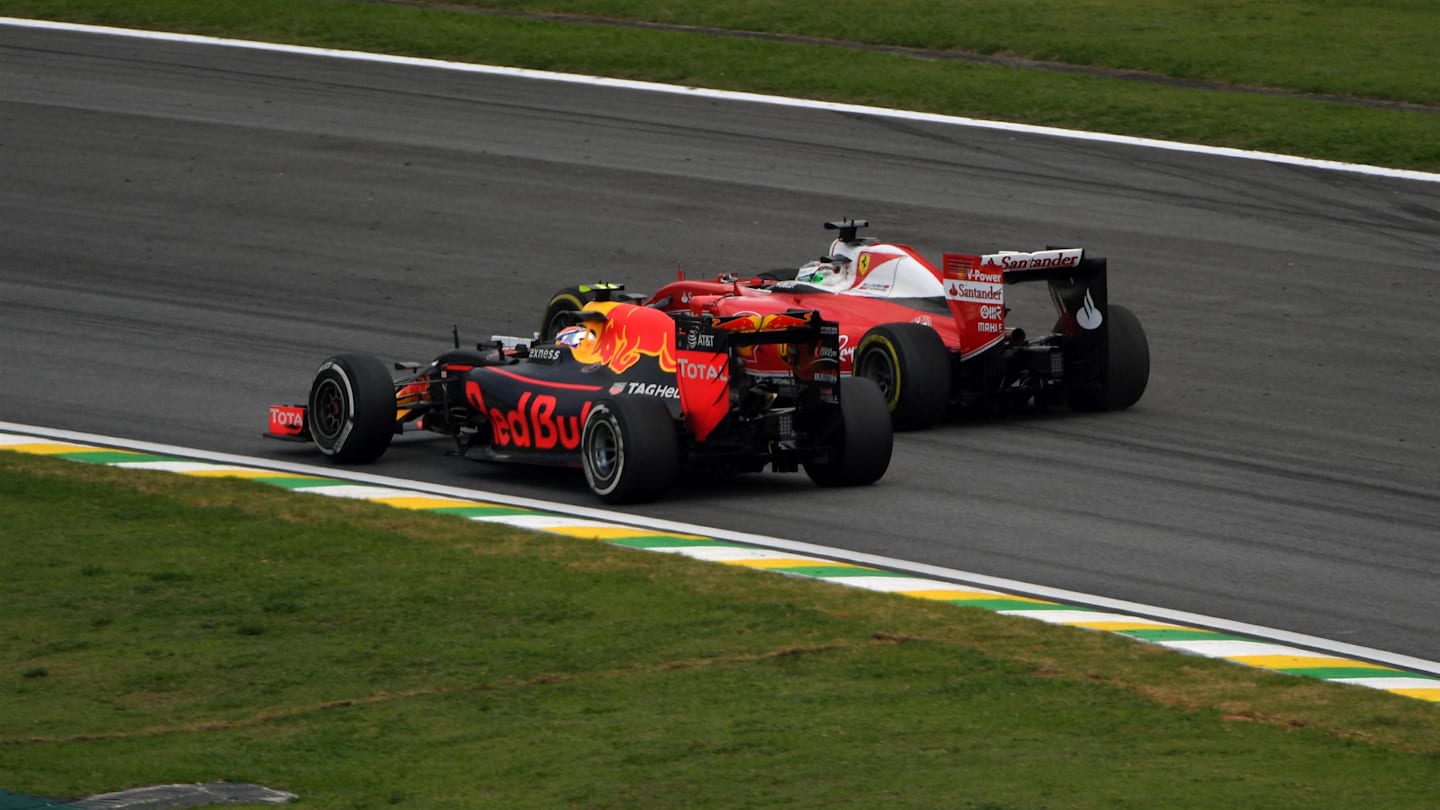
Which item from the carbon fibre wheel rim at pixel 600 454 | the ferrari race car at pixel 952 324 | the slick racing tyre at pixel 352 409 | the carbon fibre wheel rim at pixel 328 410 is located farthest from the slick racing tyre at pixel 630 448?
the ferrari race car at pixel 952 324

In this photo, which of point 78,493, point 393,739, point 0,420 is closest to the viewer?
point 393,739

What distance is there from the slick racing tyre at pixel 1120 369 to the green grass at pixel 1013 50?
11.4 metres

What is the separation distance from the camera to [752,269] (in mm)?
24547

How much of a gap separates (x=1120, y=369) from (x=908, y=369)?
232cm

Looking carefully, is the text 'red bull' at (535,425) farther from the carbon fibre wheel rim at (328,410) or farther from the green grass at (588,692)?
the green grass at (588,692)

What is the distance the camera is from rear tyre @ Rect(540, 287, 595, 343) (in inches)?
752

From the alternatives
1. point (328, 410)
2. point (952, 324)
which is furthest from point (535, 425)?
point (952, 324)

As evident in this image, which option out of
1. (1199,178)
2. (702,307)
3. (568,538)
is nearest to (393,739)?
(568,538)

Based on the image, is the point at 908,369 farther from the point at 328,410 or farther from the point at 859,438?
the point at 328,410

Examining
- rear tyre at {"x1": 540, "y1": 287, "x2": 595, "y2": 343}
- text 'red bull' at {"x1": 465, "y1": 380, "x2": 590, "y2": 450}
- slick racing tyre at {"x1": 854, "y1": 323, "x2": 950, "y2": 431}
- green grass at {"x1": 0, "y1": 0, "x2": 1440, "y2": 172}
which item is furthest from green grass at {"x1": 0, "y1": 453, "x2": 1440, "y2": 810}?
green grass at {"x1": 0, "y1": 0, "x2": 1440, "y2": 172}

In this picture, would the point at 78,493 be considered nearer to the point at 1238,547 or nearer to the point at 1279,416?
the point at 1238,547

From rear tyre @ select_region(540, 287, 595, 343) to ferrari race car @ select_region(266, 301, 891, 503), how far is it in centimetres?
200

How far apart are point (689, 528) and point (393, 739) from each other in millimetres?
5279

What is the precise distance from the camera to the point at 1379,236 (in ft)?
85.2
